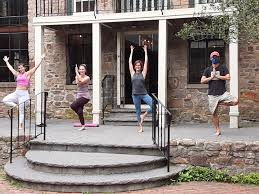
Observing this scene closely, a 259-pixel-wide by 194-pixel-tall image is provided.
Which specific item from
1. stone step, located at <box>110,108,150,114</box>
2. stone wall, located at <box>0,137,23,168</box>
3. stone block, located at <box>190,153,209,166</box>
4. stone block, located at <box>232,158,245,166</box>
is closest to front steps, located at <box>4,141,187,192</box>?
stone block, located at <box>190,153,209,166</box>

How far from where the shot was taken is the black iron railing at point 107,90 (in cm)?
1336

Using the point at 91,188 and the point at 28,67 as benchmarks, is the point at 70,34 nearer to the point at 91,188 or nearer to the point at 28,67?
the point at 28,67

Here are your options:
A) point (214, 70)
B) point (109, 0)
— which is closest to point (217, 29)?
point (214, 70)

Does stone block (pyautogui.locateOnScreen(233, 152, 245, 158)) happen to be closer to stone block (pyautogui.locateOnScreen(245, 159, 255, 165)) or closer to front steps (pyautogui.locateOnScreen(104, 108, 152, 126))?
stone block (pyautogui.locateOnScreen(245, 159, 255, 165))

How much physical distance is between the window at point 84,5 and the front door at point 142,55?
150 cm

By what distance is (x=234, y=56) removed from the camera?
11125 millimetres

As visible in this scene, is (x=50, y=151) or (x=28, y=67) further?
(x=28, y=67)

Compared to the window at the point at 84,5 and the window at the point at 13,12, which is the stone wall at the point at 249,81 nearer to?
the window at the point at 84,5

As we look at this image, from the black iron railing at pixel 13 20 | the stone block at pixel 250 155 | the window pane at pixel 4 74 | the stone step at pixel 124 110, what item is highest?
the black iron railing at pixel 13 20

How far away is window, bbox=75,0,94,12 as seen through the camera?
45.3 ft

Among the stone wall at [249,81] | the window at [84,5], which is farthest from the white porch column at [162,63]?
the window at [84,5]

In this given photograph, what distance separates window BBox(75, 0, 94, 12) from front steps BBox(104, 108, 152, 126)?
136 inches

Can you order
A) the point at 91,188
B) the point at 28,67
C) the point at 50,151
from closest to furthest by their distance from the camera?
the point at 91,188 < the point at 50,151 < the point at 28,67

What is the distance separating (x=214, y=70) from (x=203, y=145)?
6.46ft
